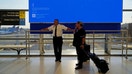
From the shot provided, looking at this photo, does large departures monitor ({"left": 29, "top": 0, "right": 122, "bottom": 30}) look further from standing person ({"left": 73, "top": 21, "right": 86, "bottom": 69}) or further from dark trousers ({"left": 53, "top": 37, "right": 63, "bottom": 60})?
standing person ({"left": 73, "top": 21, "right": 86, "bottom": 69})

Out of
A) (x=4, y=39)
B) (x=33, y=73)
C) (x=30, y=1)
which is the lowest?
(x=33, y=73)

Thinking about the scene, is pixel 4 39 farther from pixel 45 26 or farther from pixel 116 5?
pixel 116 5

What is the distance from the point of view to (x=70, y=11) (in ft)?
31.8

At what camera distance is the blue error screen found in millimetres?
9703

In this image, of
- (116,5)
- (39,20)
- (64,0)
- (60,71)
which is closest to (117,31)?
(116,5)

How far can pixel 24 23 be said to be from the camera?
1033 cm

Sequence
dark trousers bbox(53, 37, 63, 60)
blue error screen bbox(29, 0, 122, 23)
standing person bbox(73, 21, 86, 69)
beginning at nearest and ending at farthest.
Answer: standing person bbox(73, 21, 86, 69)
dark trousers bbox(53, 37, 63, 60)
blue error screen bbox(29, 0, 122, 23)

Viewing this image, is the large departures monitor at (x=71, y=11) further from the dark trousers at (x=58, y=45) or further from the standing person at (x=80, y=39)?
the standing person at (x=80, y=39)

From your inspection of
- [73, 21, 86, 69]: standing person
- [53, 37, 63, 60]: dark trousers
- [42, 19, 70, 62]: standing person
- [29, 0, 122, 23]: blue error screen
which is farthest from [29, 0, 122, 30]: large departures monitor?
[73, 21, 86, 69]: standing person

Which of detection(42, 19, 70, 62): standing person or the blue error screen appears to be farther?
the blue error screen

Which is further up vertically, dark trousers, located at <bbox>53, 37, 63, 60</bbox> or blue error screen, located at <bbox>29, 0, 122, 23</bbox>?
blue error screen, located at <bbox>29, 0, 122, 23</bbox>

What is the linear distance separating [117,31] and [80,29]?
257 cm

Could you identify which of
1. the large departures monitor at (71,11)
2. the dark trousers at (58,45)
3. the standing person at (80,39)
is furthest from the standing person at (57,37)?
the standing person at (80,39)

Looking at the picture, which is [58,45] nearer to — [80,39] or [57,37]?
[57,37]
